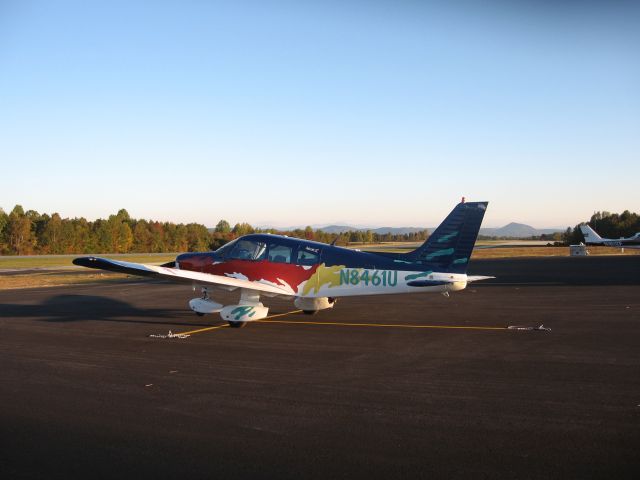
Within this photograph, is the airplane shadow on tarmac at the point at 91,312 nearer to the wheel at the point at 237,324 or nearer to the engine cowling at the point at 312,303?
the wheel at the point at 237,324

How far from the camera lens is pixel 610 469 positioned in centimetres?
499

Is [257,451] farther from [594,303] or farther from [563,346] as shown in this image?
[594,303]

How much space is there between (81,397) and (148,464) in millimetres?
3100

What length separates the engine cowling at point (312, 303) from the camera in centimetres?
1584

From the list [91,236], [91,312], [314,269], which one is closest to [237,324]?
[314,269]

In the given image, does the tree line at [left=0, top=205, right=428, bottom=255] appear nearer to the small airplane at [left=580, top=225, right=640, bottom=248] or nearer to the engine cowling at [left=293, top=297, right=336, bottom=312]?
the small airplane at [left=580, top=225, right=640, bottom=248]

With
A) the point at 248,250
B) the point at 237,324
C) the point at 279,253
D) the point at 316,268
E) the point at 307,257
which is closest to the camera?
the point at 237,324

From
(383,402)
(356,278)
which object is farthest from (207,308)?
(383,402)

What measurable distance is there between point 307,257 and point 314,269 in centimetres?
40

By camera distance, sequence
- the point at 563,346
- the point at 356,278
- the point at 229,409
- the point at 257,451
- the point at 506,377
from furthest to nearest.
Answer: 1. the point at 356,278
2. the point at 563,346
3. the point at 506,377
4. the point at 229,409
5. the point at 257,451

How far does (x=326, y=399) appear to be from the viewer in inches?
296

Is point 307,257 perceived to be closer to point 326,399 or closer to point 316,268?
point 316,268

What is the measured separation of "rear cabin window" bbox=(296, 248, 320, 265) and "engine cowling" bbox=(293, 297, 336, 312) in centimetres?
144

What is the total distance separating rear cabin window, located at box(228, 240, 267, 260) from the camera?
600 inches
